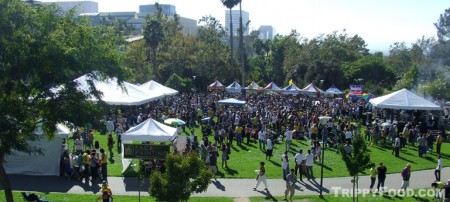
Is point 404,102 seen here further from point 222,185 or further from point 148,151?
point 148,151

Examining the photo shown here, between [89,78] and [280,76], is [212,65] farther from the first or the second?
[89,78]

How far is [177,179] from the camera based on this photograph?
40.4ft

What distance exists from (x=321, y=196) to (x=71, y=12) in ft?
34.1

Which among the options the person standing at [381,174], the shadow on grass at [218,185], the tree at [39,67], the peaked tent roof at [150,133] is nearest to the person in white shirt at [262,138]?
the peaked tent roof at [150,133]

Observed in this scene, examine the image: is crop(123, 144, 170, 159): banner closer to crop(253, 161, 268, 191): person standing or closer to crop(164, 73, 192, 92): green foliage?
crop(253, 161, 268, 191): person standing

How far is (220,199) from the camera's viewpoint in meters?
16.4

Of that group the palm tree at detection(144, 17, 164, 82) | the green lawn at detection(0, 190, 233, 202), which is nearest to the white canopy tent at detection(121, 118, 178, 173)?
the green lawn at detection(0, 190, 233, 202)

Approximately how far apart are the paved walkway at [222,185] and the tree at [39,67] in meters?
4.26

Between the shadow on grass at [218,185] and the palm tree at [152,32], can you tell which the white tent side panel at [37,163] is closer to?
the shadow on grass at [218,185]

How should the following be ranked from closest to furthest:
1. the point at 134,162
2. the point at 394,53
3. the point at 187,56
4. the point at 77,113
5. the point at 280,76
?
the point at 77,113, the point at 134,162, the point at 187,56, the point at 280,76, the point at 394,53

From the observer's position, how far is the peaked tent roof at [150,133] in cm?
1931

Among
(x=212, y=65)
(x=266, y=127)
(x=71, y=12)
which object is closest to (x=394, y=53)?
(x=212, y=65)

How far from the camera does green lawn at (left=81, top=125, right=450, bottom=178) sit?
66.1ft

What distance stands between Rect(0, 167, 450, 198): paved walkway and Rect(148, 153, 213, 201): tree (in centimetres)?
456
